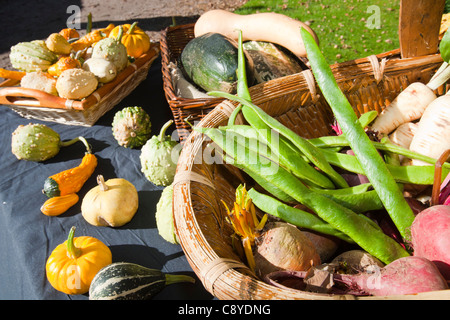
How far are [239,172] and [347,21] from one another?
379 cm

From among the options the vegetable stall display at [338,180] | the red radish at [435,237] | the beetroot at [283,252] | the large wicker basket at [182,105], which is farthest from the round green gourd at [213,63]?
the red radish at [435,237]

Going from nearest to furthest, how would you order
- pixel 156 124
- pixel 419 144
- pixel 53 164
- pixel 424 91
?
pixel 419 144 → pixel 424 91 → pixel 53 164 → pixel 156 124

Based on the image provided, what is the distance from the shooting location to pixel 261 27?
2.16 m

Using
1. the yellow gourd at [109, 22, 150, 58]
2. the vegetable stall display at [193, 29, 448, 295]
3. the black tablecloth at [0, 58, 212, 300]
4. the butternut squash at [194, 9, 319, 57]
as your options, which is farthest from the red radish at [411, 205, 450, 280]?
the yellow gourd at [109, 22, 150, 58]

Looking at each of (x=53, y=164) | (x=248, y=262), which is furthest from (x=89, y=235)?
(x=248, y=262)

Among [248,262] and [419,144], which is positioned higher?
[419,144]

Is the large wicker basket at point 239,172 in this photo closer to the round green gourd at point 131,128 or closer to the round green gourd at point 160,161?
the round green gourd at point 160,161

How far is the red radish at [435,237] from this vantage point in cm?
91

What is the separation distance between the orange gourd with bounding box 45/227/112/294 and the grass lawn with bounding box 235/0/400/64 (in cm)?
314

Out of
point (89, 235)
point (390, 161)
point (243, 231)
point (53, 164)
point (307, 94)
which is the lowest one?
point (89, 235)

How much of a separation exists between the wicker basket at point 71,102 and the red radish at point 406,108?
1547mm
